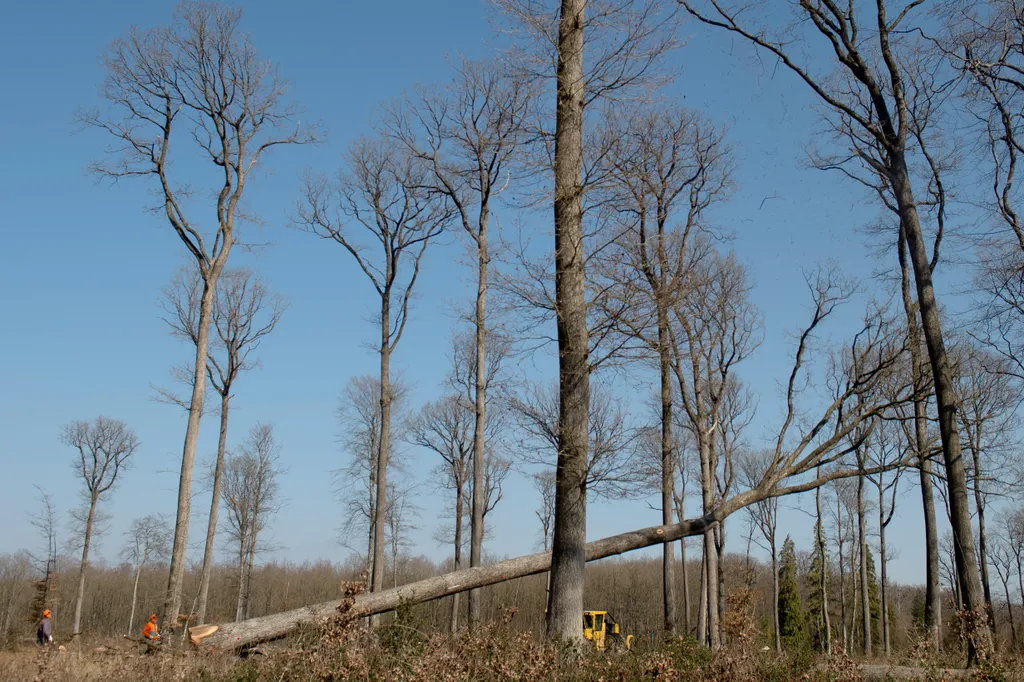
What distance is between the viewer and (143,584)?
52.2 metres

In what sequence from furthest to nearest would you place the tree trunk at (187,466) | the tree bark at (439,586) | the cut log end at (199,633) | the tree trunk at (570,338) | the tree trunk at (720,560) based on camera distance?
the tree trunk at (720,560) < the tree trunk at (187,466) < the tree bark at (439,586) < the cut log end at (199,633) < the tree trunk at (570,338)

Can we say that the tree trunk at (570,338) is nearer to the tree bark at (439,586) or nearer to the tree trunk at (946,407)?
the tree bark at (439,586)

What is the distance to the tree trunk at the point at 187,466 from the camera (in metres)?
12.9

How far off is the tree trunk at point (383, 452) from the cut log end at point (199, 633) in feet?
28.9

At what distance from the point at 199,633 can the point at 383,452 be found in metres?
10.4

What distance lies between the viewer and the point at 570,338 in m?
7.90

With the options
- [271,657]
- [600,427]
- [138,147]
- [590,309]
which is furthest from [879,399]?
[138,147]

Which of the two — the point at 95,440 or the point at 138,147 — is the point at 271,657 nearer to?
the point at 138,147

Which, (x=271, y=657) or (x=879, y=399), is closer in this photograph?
(x=271, y=657)

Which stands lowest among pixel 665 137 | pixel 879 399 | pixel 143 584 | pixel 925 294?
pixel 143 584

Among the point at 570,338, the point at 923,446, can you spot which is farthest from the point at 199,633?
the point at 923,446

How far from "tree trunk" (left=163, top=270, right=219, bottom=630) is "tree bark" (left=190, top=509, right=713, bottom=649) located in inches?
194

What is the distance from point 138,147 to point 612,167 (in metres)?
10.7

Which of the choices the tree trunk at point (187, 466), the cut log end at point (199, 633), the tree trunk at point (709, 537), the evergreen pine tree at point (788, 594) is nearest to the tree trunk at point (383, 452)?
the tree trunk at point (187, 466)
